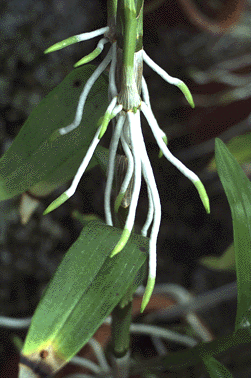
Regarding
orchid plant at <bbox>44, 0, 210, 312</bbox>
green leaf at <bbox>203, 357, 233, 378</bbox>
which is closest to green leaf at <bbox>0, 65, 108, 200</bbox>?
orchid plant at <bbox>44, 0, 210, 312</bbox>

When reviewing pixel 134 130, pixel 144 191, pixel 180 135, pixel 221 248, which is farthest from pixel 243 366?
pixel 134 130

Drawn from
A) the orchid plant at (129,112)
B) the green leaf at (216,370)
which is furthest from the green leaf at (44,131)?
the green leaf at (216,370)

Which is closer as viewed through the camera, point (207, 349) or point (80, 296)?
point (80, 296)

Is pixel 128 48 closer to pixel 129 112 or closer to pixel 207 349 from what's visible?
pixel 129 112

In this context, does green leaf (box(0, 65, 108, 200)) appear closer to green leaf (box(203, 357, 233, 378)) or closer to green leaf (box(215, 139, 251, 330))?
green leaf (box(215, 139, 251, 330))

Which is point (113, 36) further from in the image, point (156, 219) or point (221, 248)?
point (221, 248)

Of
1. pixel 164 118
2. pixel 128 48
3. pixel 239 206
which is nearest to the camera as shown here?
pixel 128 48

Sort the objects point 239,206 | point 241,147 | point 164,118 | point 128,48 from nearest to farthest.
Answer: point 128,48 < point 239,206 < point 241,147 < point 164,118

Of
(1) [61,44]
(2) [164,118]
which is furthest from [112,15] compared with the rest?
(2) [164,118]
